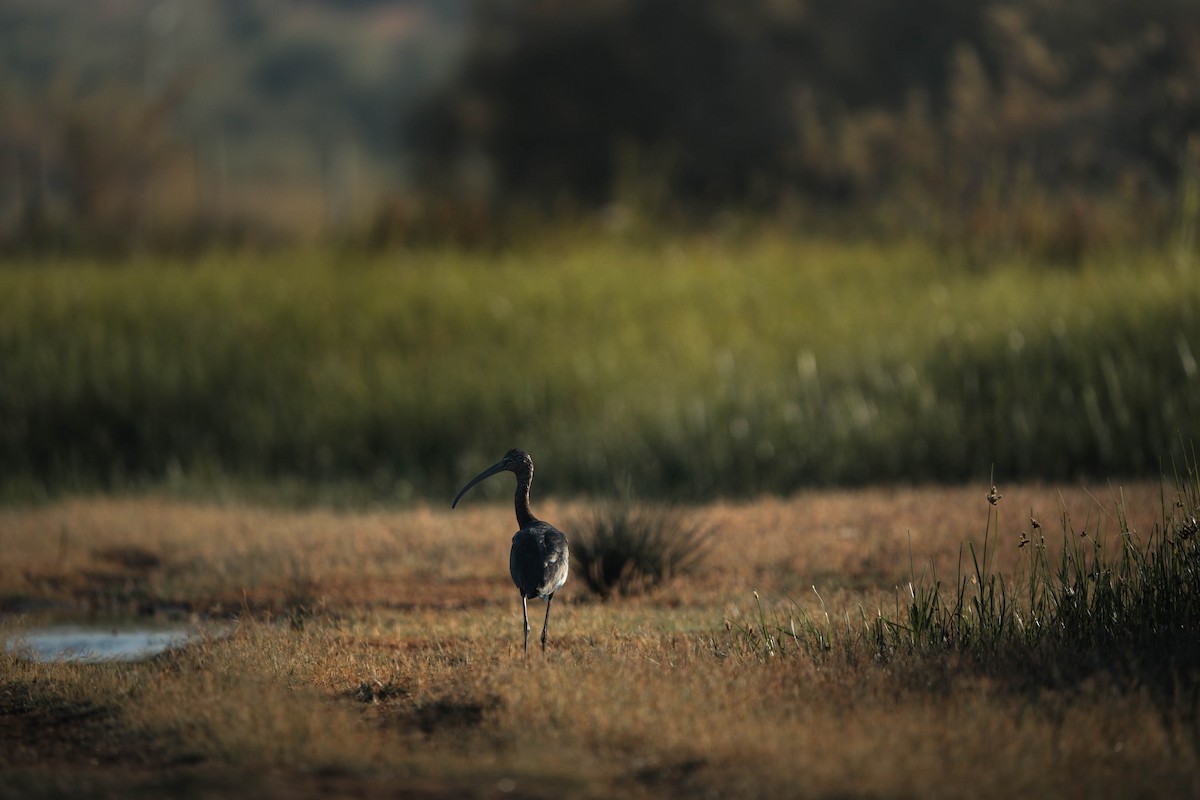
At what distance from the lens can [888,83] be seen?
107 ft

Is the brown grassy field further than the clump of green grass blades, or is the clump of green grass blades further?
the clump of green grass blades

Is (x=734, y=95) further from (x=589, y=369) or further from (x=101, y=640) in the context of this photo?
(x=101, y=640)

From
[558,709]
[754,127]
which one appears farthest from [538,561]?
[754,127]

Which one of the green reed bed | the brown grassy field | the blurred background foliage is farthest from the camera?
the blurred background foliage

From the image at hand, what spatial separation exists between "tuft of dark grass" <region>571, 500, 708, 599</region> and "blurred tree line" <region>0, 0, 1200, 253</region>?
344 inches

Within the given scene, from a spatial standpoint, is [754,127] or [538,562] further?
[754,127]

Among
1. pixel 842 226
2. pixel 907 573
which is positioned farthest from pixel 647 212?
pixel 907 573

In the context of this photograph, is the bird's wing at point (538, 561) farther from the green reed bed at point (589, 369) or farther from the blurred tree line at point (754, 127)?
the blurred tree line at point (754, 127)

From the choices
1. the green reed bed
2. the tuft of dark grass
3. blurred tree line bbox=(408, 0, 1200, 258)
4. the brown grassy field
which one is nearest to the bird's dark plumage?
the brown grassy field

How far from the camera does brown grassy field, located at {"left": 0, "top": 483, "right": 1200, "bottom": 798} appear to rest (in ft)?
16.3

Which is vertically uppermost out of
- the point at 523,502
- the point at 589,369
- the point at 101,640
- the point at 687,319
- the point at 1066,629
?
the point at 687,319

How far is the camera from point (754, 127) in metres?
30.7

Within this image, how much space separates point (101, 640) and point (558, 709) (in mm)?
3643

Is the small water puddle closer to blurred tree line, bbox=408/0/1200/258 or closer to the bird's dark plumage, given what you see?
the bird's dark plumage
